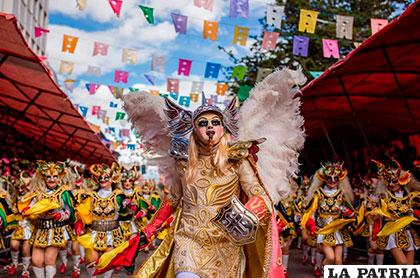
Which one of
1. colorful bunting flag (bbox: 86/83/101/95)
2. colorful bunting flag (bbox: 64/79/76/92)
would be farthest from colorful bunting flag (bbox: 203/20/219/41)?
colorful bunting flag (bbox: 64/79/76/92)

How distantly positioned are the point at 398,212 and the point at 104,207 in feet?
14.7

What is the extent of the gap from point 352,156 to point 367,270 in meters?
20.2

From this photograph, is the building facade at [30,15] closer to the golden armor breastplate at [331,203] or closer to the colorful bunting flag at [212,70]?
the colorful bunting flag at [212,70]

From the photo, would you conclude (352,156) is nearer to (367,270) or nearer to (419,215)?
(419,215)

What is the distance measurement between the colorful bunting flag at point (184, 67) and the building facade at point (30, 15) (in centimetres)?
1147

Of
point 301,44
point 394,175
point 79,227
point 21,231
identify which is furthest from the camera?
point 301,44

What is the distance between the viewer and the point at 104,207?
8617 mm

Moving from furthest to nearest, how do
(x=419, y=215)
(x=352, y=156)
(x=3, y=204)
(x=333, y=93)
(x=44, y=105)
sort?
(x=352, y=156) < (x=44, y=105) < (x=333, y=93) < (x=3, y=204) < (x=419, y=215)

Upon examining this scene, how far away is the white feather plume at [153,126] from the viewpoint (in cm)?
525

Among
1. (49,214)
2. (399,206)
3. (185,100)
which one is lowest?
(185,100)

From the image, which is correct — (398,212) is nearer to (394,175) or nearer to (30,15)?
(394,175)

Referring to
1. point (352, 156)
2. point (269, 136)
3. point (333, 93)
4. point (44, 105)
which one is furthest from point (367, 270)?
point (352, 156)

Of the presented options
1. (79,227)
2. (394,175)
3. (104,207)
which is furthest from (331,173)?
(79,227)

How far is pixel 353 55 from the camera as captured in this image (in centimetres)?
888
